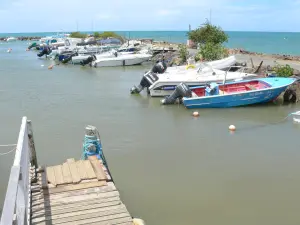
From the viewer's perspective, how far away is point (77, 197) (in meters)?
5.97

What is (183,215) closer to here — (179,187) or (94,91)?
(179,187)

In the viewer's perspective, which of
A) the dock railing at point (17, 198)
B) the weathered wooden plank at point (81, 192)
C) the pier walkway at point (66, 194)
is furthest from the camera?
the weathered wooden plank at point (81, 192)

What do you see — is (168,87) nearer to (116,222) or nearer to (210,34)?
(116,222)

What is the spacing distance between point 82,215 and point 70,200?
51 centimetres

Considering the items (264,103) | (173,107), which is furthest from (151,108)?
(264,103)

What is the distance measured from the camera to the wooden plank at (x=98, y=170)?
6557mm

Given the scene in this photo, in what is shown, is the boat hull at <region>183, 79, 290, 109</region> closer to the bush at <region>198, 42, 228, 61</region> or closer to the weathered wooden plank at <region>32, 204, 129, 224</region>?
the bush at <region>198, 42, 228, 61</region>

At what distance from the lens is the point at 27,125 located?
7.39m

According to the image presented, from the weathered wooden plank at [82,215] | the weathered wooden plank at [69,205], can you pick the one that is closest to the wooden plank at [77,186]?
the weathered wooden plank at [69,205]

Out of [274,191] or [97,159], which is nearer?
[97,159]

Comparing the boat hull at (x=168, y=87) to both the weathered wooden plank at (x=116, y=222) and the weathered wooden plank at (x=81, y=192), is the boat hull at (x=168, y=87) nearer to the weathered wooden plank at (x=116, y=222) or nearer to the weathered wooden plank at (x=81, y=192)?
the weathered wooden plank at (x=81, y=192)

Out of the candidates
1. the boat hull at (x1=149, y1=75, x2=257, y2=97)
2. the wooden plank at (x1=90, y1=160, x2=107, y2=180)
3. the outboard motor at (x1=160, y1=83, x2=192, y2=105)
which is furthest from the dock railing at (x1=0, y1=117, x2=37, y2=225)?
the boat hull at (x1=149, y1=75, x2=257, y2=97)

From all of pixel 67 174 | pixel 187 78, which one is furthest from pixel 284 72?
pixel 67 174

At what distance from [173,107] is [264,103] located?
4.05 metres
